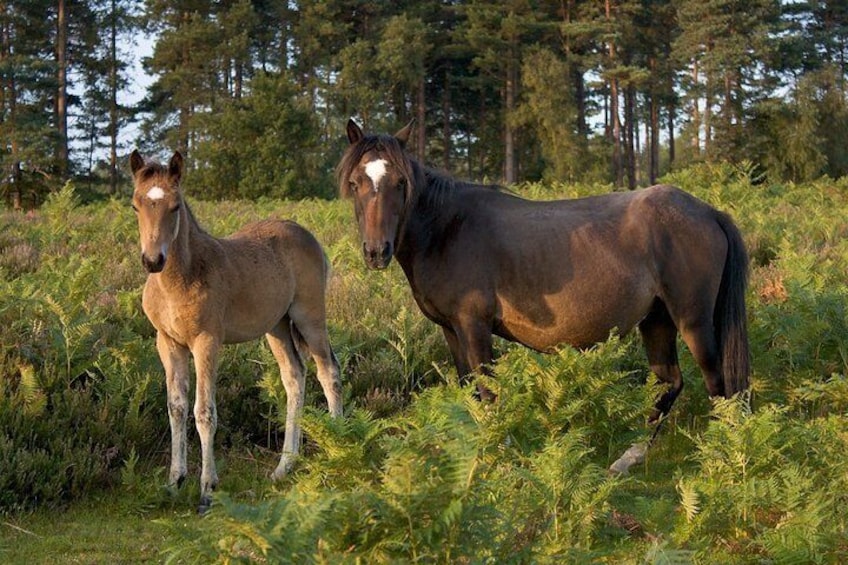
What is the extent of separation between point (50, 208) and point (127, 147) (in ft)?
98.3

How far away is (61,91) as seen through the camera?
36.0 m

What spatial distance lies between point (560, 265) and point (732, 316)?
141 cm

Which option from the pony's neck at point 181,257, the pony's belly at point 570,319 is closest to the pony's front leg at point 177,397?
the pony's neck at point 181,257

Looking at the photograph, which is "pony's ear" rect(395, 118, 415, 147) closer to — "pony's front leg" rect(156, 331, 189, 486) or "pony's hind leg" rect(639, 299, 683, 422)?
"pony's front leg" rect(156, 331, 189, 486)

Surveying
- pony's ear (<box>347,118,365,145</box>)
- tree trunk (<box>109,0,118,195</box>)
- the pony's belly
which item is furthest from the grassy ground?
tree trunk (<box>109,0,118,195</box>)

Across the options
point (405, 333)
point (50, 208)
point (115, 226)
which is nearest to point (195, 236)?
point (405, 333)

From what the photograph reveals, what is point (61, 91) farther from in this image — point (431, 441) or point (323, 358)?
point (431, 441)

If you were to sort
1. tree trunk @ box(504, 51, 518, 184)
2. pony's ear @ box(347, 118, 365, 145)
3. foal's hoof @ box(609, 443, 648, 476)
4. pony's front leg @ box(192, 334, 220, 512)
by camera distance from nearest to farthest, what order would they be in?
pony's front leg @ box(192, 334, 220, 512) → pony's ear @ box(347, 118, 365, 145) → foal's hoof @ box(609, 443, 648, 476) → tree trunk @ box(504, 51, 518, 184)

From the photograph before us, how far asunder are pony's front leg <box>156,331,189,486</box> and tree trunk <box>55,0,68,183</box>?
102 feet

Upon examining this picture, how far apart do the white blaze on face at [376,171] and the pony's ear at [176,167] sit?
48.6 inches

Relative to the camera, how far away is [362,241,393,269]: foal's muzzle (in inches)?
220

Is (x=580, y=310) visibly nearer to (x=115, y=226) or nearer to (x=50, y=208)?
(x=115, y=226)

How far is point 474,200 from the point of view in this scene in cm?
636

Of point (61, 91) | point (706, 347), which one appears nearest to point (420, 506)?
point (706, 347)
